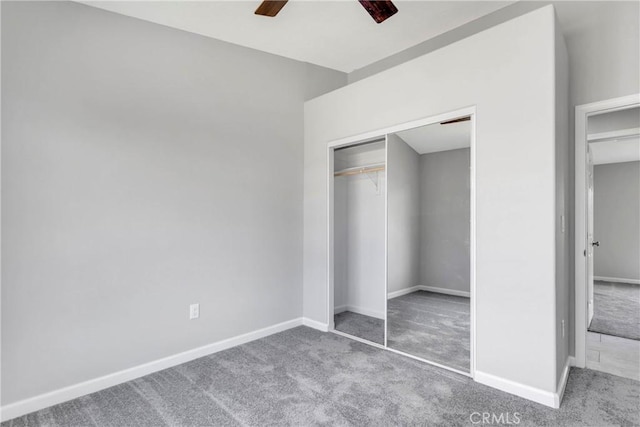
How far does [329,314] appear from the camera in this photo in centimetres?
370

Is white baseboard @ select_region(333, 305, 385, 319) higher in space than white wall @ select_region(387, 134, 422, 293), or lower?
lower

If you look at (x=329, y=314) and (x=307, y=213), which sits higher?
(x=307, y=213)

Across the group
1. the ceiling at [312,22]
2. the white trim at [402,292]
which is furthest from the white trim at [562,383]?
the ceiling at [312,22]

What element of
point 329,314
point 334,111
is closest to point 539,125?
point 334,111

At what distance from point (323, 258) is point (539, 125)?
2327mm

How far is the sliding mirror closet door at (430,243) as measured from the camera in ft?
8.93

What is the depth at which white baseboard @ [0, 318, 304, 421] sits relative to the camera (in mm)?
2236

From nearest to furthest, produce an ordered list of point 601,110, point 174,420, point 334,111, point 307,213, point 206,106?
point 174,420
point 601,110
point 206,106
point 334,111
point 307,213

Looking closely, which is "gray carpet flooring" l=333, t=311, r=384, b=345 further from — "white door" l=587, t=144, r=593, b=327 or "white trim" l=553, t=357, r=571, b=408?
"white door" l=587, t=144, r=593, b=327

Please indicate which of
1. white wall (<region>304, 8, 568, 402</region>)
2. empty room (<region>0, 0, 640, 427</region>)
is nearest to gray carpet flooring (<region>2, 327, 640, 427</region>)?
empty room (<region>0, 0, 640, 427</region>)

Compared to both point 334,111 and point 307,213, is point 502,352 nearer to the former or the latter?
point 307,213

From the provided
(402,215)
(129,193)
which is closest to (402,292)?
(402,215)

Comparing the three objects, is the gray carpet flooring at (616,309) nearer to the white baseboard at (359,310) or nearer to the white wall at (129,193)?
the white baseboard at (359,310)

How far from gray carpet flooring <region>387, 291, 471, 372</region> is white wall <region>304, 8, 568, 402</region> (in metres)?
0.21
